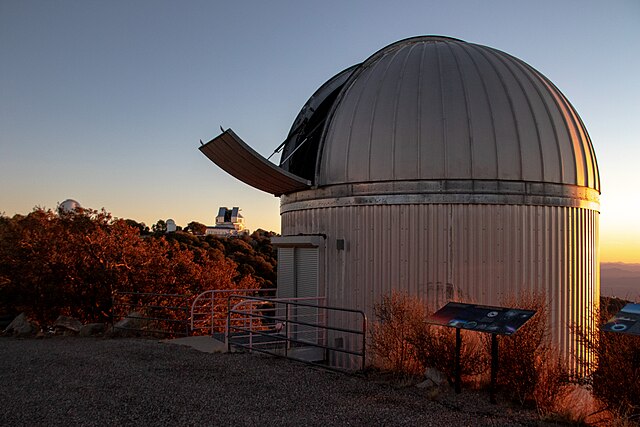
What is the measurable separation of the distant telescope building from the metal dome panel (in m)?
0.03

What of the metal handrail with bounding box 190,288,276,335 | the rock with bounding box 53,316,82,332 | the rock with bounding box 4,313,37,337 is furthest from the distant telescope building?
the rock with bounding box 4,313,37,337

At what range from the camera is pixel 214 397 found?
6742 mm

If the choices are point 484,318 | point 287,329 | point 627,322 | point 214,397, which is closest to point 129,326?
point 287,329

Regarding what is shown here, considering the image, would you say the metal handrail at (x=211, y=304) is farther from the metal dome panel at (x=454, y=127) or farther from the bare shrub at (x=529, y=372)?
the bare shrub at (x=529, y=372)

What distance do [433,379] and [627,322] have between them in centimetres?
243

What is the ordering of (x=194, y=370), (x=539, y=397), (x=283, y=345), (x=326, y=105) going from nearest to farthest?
(x=539, y=397)
(x=194, y=370)
(x=283, y=345)
(x=326, y=105)

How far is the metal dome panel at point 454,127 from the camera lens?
1016 centimetres

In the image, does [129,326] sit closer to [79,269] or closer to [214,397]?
[79,269]

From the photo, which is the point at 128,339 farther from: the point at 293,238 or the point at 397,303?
the point at 397,303

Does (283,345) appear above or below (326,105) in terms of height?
below

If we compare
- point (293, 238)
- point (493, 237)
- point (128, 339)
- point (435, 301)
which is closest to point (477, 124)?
point (493, 237)

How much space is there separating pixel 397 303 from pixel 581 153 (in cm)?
502

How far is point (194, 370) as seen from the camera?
326 inches

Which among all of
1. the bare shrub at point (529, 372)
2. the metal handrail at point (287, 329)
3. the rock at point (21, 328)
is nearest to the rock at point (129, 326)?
the metal handrail at point (287, 329)
